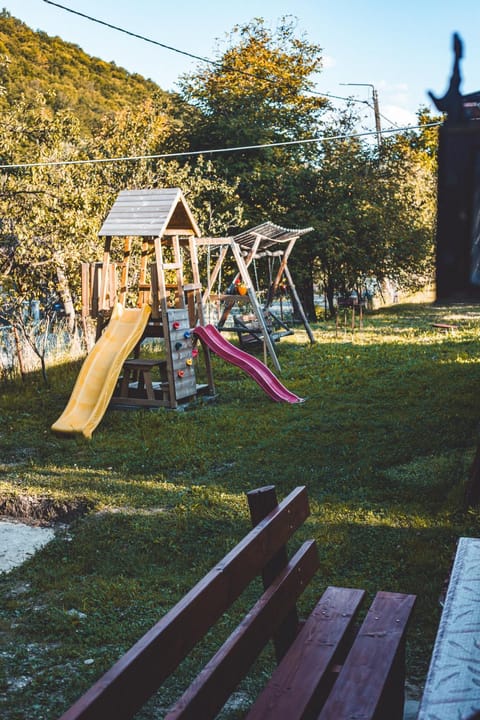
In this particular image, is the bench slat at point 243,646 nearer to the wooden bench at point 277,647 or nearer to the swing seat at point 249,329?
the wooden bench at point 277,647

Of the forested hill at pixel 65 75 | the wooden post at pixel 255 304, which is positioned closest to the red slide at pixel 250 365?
the wooden post at pixel 255 304

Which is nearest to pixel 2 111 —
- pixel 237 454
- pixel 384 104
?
pixel 237 454

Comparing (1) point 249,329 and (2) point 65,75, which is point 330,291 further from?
(2) point 65,75

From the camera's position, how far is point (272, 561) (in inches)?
107

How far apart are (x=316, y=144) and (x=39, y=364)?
565 inches

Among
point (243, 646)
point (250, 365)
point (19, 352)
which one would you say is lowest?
point (243, 646)

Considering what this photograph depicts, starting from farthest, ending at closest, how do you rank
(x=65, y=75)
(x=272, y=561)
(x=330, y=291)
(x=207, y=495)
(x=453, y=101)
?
(x=65, y=75), (x=330, y=291), (x=207, y=495), (x=272, y=561), (x=453, y=101)

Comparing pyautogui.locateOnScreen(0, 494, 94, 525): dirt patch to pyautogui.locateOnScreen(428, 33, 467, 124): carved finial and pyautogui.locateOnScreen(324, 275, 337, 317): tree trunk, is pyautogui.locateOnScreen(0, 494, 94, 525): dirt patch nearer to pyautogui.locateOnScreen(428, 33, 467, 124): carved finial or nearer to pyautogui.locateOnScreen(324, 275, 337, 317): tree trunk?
pyautogui.locateOnScreen(428, 33, 467, 124): carved finial

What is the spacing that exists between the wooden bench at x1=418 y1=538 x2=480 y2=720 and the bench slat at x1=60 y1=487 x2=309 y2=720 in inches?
22.7

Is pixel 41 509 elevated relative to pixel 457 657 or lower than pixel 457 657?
lower

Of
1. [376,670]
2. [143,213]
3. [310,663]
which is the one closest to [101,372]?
[143,213]

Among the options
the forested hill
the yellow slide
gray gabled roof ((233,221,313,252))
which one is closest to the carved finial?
the yellow slide

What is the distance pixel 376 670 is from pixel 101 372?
785 cm

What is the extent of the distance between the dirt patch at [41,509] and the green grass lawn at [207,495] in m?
0.03
